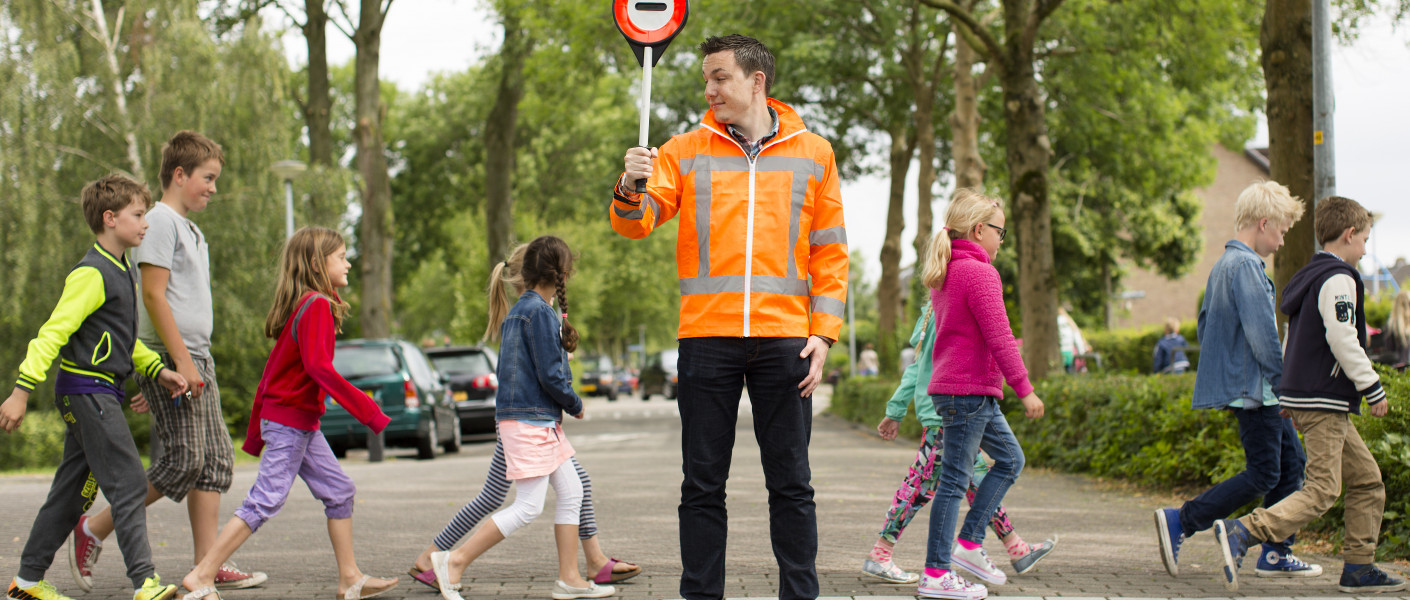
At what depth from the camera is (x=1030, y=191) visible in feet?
42.7

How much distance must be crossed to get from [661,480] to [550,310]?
5.48 metres

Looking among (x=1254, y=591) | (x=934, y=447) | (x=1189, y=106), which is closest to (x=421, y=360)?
(x=934, y=447)

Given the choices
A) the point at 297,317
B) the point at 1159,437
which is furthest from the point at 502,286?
the point at 1159,437

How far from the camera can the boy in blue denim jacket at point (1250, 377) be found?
4.98 metres

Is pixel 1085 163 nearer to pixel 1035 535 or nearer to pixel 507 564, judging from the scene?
pixel 1035 535

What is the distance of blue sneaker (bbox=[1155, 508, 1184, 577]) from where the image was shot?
5133 millimetres

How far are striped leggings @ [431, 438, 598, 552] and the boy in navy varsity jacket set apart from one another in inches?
103

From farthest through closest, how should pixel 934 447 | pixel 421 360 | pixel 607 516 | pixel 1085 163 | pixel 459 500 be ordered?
1. pixel 1085 163
2. pixel 421 360
3. pixel 459 500
4. pixel 607 516
5. pixel 934 447

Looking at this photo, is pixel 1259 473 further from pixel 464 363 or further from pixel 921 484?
pixel 464 363

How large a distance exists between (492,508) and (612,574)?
1.96 ft

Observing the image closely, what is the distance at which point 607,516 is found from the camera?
25.1 ft

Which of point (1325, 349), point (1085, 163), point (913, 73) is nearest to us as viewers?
point (1325, 349)

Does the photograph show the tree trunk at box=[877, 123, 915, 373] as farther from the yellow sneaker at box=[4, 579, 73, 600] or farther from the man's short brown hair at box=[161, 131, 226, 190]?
the yellow sneaker at box=[4, 579, 73, 600]

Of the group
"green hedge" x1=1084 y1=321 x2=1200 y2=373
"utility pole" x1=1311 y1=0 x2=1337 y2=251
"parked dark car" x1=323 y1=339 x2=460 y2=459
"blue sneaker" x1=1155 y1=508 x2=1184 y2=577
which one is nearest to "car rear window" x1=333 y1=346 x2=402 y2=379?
"parked dark car" x1=323 y1=339 x2=460 y2=459
